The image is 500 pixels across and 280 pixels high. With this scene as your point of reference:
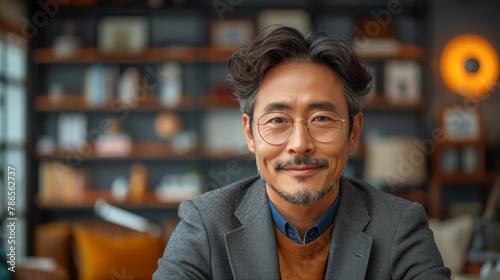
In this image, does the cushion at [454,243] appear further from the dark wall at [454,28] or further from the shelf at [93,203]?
the shelf at [93,203]

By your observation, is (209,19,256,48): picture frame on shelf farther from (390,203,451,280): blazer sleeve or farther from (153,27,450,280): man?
(390,203,451,280): blazer sleeve

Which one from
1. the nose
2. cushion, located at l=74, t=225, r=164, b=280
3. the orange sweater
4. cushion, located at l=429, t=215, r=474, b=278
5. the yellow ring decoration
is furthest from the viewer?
the yellow ring decoration

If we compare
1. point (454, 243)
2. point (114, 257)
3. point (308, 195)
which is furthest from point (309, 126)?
point (114, 257)

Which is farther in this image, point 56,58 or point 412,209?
point 56,58

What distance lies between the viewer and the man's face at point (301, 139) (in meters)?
1.30

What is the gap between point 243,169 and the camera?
510 centimetres

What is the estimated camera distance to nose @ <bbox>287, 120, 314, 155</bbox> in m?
1.28

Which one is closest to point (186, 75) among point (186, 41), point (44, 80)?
point (186, 41)

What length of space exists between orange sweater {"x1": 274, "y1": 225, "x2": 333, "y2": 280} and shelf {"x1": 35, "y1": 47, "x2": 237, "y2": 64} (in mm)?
3642

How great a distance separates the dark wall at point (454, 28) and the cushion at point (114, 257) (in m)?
3.01

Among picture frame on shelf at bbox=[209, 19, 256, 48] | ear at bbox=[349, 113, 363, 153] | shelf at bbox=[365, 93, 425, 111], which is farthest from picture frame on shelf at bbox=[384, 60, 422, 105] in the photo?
ear at bbox=[349, 113, 363, 153]

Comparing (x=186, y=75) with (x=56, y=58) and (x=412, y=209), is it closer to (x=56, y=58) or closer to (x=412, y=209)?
(x=56, y=58)

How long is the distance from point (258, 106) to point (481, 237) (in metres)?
2.47

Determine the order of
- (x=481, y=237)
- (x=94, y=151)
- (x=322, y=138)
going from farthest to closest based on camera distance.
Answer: (x=94, y=151)
(x=481, y=237)
(x=322, y=138)
